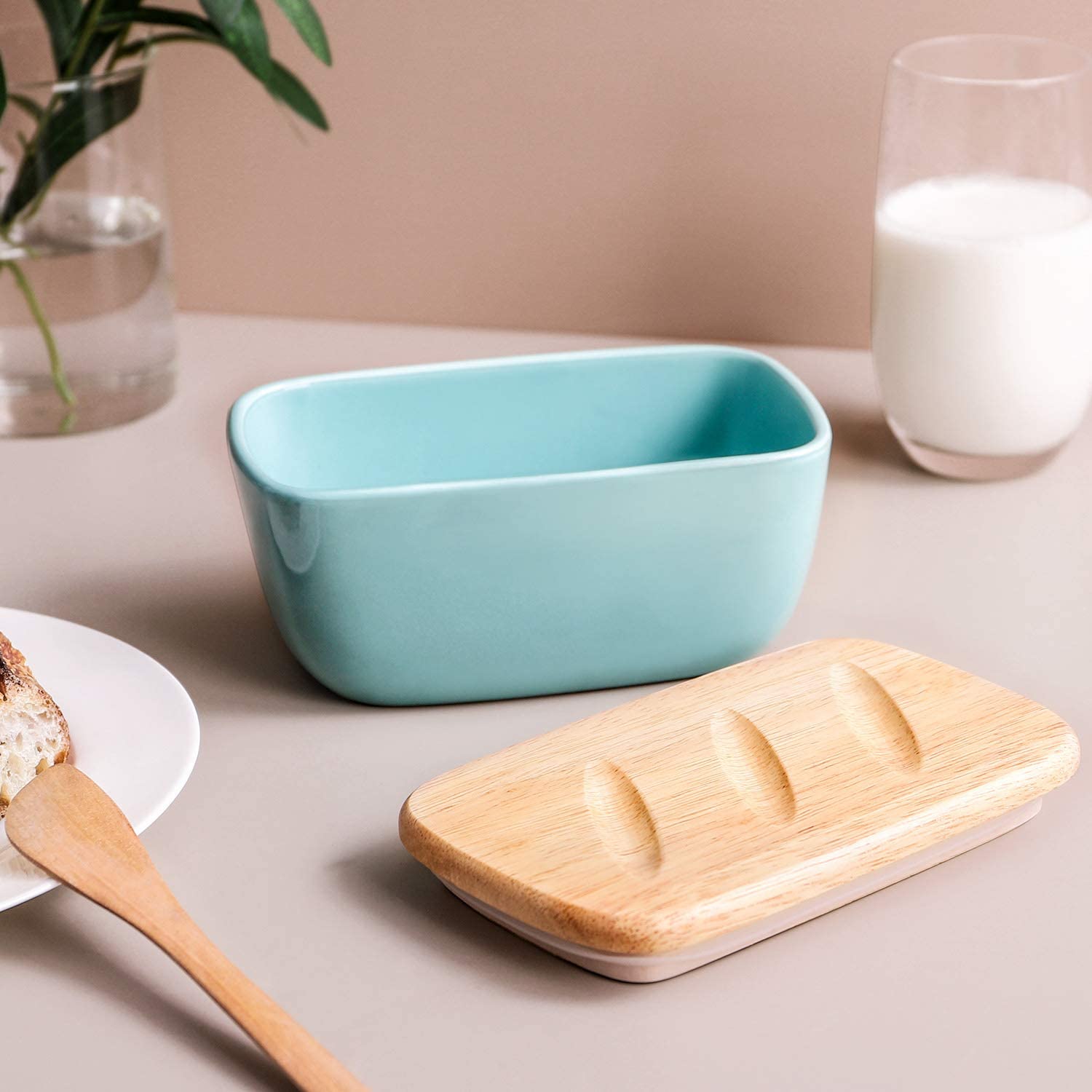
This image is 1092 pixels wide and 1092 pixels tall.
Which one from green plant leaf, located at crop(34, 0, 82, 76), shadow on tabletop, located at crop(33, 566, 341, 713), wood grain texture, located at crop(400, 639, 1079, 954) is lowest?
shadow on tabletop, located at crop(33, 566, 341, 713)

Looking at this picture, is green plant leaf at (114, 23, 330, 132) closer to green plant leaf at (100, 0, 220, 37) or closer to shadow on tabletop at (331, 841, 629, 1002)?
green plant leaf at (100, 0, 220, 37)

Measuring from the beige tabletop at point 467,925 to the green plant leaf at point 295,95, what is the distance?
0.85ft

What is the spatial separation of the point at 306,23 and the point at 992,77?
1.23ft

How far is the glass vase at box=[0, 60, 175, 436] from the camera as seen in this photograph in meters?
0.82

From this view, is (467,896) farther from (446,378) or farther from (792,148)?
(792,148)

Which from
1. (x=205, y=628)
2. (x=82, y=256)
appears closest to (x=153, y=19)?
(x=82, y=256)

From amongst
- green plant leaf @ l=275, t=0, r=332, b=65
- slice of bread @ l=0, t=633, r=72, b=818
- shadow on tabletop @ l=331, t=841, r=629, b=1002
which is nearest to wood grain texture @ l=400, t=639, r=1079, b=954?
shadow on tabletop @ l=331, t=841, r=629, b=1002

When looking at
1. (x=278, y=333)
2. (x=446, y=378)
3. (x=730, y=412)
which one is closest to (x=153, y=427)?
(x=278, y=333)

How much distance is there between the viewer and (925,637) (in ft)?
2.23

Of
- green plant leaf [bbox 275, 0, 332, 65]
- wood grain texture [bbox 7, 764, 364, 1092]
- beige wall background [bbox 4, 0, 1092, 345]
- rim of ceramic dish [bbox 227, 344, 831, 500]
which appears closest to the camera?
wood grain texture [bbox 7, 764, 364, 1092]

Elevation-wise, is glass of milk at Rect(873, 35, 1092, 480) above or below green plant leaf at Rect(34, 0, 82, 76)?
below

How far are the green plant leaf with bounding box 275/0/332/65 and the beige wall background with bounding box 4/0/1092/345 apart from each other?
0.16m

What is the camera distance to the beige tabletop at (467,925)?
443mm

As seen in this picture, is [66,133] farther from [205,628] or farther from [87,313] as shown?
[205,628]
